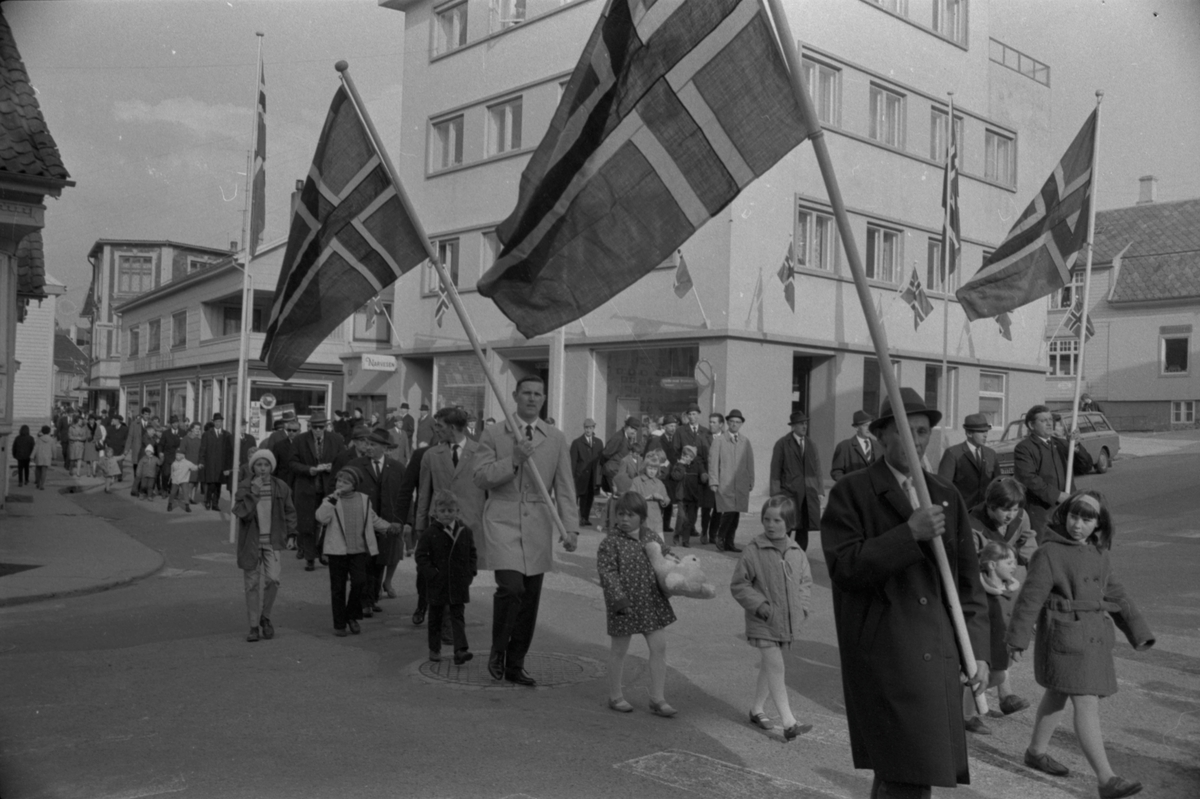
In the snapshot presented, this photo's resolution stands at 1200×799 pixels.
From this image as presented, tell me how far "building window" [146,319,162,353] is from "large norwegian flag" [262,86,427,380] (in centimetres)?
5349

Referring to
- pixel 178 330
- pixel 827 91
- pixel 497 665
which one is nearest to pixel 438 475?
pixel 497 665

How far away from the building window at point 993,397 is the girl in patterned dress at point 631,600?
2392 cm

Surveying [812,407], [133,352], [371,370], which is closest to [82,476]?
[371,370]

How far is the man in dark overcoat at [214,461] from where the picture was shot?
2238 centimetres

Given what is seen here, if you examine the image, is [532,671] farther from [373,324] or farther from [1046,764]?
[373,324]

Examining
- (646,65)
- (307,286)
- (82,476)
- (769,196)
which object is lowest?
(82,476)

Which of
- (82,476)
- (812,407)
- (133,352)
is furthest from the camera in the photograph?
→ (133,352)

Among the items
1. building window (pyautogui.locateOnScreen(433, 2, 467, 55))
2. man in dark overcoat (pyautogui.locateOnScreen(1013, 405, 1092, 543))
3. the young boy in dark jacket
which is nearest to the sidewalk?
the young boy in dark jacket

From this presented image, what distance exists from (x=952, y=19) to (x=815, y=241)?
24.6ft

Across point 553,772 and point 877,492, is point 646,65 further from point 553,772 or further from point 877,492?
point 553,772

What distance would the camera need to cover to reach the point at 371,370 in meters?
31.8

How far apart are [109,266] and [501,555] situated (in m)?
70.3

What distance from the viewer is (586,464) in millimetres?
19000

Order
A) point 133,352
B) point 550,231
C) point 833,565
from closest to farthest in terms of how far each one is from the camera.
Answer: point 833,565
point 550,231
point 133,352
